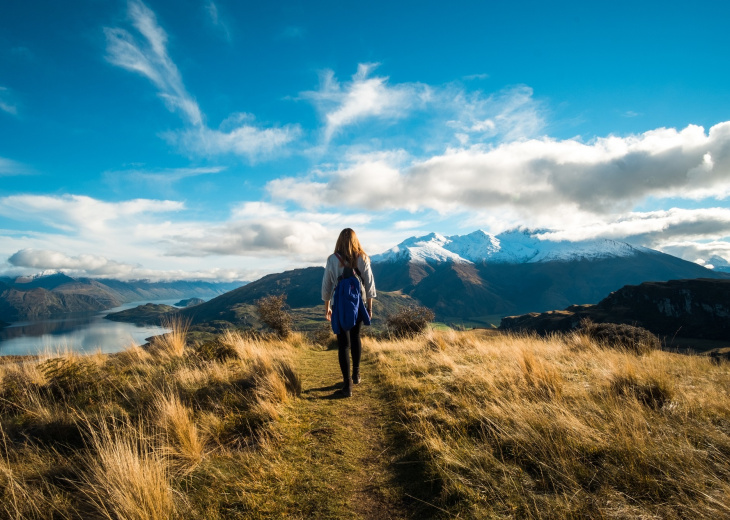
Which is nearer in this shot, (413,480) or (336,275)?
(413,480)

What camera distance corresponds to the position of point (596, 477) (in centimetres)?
247

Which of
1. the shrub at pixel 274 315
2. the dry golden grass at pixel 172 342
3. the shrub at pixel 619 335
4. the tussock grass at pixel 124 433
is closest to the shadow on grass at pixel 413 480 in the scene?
Answer: the tussock grass at pixel 124 433

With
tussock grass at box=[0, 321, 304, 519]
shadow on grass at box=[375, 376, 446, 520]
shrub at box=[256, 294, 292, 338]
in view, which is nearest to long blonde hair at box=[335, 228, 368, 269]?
tussock grass at box=[0, 321, 304, 519]

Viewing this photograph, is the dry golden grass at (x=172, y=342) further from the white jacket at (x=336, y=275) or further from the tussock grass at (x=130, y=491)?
the tussock grass at (x=130, y=491)

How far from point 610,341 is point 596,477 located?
10156 millimetres

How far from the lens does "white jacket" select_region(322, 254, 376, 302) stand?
574cm

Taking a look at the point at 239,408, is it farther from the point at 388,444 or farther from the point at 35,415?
the point at 35,415

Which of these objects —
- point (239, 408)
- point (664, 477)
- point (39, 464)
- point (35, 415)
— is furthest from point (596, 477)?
point (35, 415)

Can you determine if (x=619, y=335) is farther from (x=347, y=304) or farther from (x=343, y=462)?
(x=343, y=462)

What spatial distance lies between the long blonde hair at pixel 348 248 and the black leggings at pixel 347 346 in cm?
111

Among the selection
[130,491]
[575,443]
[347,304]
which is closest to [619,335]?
[575,443]

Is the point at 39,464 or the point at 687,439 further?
the point at 39,464

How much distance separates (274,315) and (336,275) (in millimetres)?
11691

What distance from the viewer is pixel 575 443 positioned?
291cm
